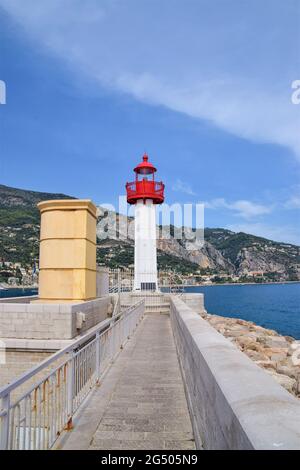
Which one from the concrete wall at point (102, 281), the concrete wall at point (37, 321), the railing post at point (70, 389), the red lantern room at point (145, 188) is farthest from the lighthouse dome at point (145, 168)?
the railing post at point (70, 389)

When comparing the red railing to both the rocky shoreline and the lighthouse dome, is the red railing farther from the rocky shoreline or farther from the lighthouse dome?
the rocky shoreline

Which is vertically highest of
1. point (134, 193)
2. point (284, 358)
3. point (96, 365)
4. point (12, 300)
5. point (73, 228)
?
point (134, 193)

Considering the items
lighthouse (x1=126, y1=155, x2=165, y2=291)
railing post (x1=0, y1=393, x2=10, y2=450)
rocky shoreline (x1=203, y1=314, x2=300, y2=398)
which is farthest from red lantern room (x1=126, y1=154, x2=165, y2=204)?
railing post (x1=0, y1=393, x2=10, y2=450)

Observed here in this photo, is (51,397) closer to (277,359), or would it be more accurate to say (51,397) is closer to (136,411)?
(136,411)

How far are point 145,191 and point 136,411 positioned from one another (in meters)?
22.2

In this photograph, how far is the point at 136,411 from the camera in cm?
591

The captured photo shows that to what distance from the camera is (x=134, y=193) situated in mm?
27812

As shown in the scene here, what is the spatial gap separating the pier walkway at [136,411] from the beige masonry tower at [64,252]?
159 inches

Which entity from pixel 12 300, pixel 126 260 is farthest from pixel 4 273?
pixel 12 300

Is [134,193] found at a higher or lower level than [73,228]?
higher

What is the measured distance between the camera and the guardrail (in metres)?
3.56

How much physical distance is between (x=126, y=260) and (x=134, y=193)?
83.6 m

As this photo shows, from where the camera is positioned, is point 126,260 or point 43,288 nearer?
point 43,288

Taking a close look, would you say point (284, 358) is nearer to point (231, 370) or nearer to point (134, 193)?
point (231, 370)
